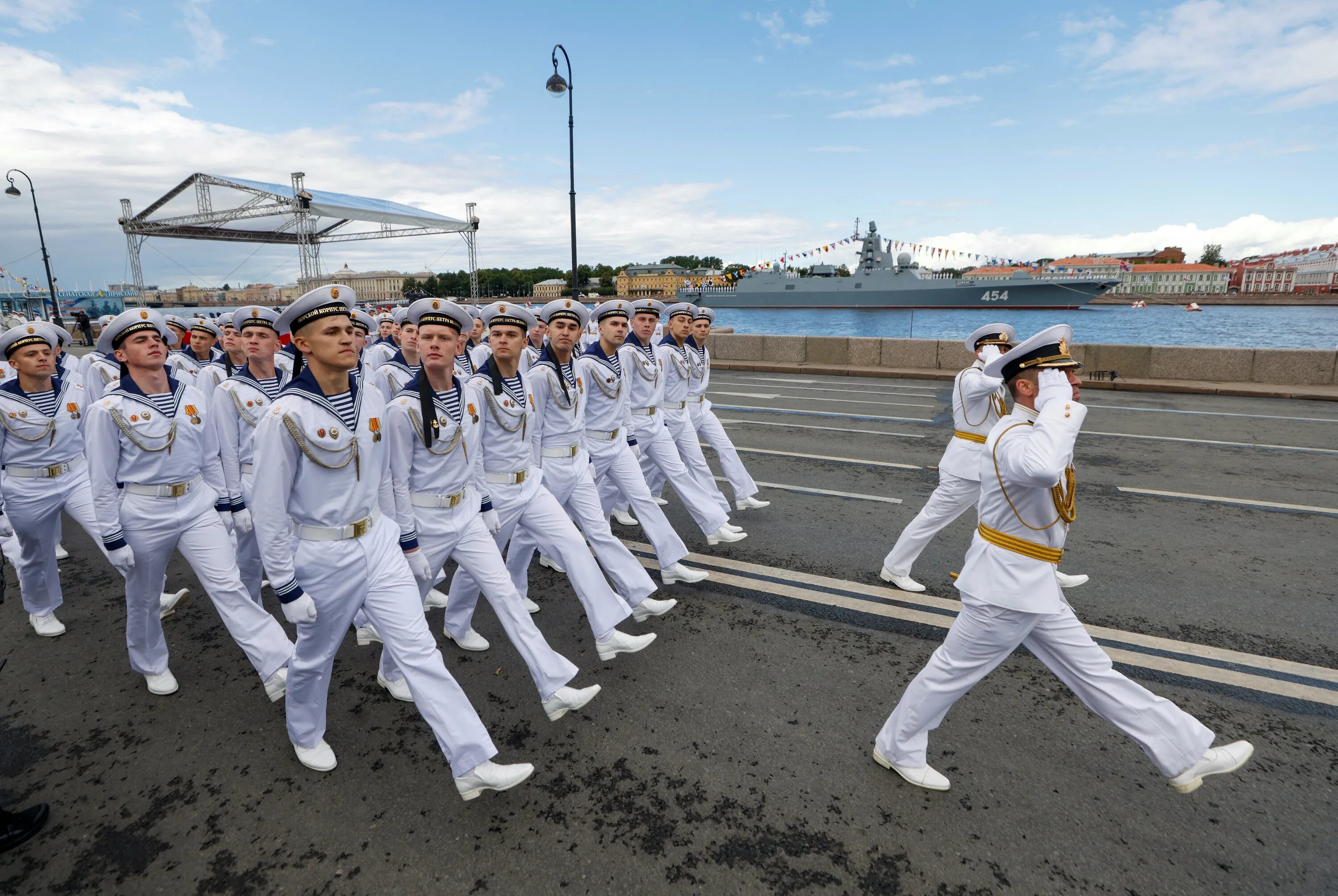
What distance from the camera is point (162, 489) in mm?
3938

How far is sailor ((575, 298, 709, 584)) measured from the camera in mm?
5258

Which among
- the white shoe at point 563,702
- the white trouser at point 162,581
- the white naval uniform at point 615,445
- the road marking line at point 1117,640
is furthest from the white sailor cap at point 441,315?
the road marking line at point 1117,640

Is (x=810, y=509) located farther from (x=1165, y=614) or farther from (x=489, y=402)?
(x=489, y=402)

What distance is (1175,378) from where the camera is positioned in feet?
51.1

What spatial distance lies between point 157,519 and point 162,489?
171 millimetres

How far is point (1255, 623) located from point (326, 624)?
5.68 metres

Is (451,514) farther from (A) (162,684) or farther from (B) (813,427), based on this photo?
(B) (813,427)

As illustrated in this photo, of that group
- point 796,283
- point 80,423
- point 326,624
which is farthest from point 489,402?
point 796,283

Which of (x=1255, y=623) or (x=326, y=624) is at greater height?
(x=326, y=624)

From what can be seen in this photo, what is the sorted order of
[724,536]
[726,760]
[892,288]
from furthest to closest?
1. [892,288]
2. [724,536]
3. [726,760]

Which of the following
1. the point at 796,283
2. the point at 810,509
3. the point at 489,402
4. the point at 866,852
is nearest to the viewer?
the point at 866,852

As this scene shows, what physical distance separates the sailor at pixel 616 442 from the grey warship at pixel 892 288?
66.4 meters

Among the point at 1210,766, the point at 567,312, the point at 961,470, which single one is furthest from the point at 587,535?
the point at 1210,766

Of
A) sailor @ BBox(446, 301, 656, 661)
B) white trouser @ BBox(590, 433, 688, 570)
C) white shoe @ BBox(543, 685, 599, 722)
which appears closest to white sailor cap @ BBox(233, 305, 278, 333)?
sailor @ BBox(446, 301, 656, 661)
